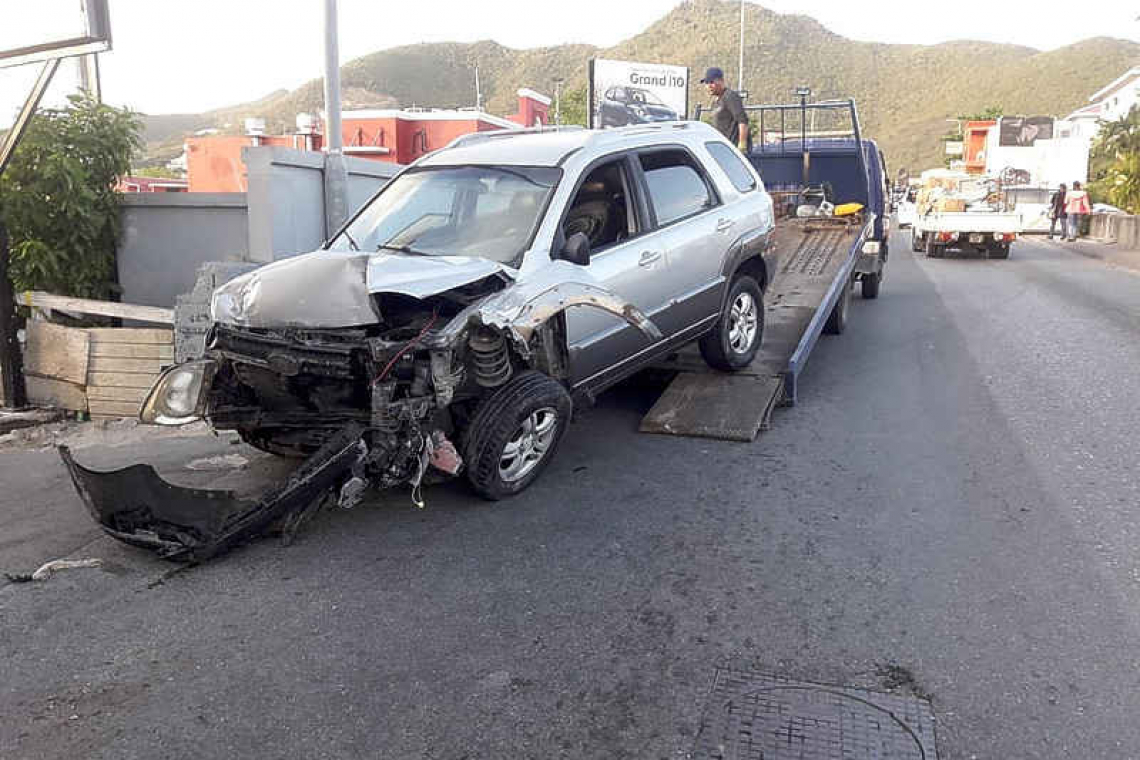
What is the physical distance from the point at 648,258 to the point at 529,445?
63.9 inches

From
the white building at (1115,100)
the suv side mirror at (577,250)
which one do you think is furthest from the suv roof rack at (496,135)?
the white building at (1115,100)

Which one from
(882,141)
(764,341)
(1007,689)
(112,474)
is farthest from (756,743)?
(882,141)

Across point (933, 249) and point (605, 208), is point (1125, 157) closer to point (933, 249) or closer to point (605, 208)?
point (933, 249)

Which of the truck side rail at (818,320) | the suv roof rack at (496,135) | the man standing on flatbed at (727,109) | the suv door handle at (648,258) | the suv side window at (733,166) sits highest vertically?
the man standing on flatbed at (727,109)

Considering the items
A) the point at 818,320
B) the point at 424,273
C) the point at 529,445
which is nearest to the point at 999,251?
the point at 818,320

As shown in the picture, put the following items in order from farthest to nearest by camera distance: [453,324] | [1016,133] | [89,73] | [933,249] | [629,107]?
[1016,133], [629,107], [933,249], [89,73], [453,324]

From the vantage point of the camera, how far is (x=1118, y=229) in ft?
88.2

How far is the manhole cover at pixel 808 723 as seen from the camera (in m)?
2.99

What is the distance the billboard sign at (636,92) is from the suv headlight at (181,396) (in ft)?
67.6

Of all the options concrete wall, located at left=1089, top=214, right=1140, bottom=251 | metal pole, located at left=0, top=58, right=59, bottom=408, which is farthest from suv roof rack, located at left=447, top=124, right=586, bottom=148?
concrete wall, located at left=1089, top=214, right=1140, bottom=251

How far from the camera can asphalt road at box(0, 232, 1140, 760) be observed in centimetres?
316

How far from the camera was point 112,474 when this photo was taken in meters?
4.55

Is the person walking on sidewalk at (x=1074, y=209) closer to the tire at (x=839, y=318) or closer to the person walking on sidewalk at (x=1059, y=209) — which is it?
the person walking on sidewalk at (x=1059, y=209)

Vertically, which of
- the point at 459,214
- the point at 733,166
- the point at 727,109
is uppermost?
the point at 727,109
